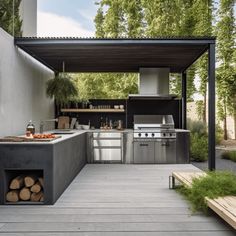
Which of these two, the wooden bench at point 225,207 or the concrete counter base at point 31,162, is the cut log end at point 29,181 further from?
the wooden bench at point 225,207

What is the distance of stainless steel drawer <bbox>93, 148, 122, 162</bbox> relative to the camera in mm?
7633

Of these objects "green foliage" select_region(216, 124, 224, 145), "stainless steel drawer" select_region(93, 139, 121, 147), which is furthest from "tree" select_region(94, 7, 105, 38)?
"stainless steel drawer" select_region(93, 139, 121, 147)

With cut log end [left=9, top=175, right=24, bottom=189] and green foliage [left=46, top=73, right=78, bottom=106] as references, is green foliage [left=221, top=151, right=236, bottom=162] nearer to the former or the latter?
green foliage [left=46, top=73, right=78, bottom=106]

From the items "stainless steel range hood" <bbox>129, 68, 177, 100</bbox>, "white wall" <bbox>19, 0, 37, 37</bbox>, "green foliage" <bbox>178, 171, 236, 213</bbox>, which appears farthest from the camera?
"stainless steel range hood" <bbox>129, 68, 177, 100</bbox>

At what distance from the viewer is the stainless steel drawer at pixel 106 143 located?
300 inches

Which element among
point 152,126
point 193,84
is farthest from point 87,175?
point 193,84

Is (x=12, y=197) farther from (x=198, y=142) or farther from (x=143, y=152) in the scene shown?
(x=198, y=142)

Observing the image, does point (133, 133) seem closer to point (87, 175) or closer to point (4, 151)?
point (87, 175)

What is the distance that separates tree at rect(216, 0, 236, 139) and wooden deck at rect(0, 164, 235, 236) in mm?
7103

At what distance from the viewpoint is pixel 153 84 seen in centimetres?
818

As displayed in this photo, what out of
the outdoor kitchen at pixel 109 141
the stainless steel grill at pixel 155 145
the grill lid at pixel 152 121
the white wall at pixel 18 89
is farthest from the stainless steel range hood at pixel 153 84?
the white wall at pixel 18 89

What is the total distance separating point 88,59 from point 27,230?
503 centimetres

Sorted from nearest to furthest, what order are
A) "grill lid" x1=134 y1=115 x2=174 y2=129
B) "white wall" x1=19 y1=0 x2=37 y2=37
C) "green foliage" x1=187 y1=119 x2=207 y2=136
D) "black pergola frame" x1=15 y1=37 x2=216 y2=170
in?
1. "black pergola frame" x1=15 y1=37 x2=216 y2=170
2. "white wall" x1=19 y1=0 x2=37 y2=37
3. "grill lid" x1=134 y1=115 x2=174 y2=129
4. "green foliage" x1=187 y1=119 x2=207 y2=136

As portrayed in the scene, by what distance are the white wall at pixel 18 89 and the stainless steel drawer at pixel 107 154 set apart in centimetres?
168
